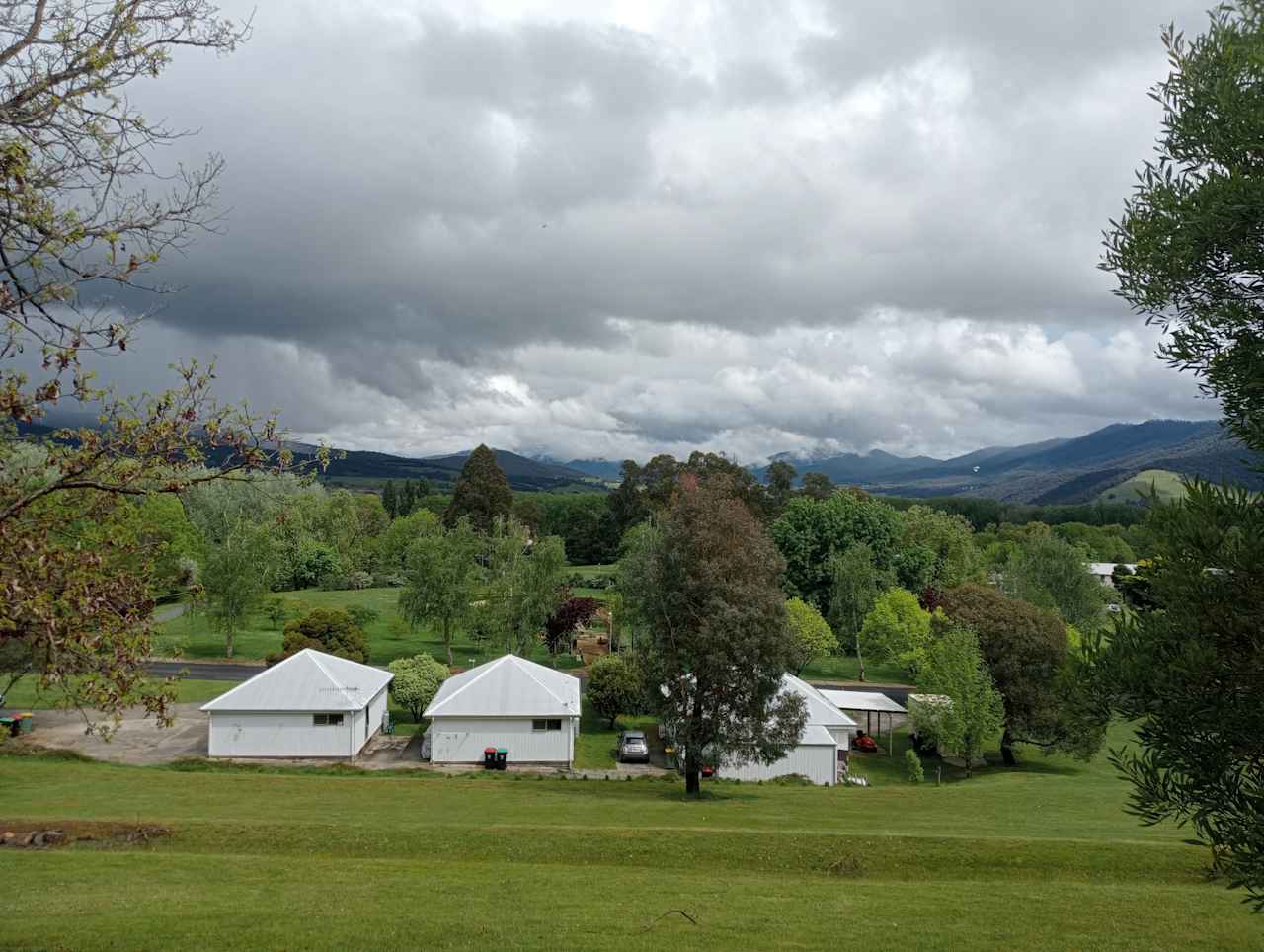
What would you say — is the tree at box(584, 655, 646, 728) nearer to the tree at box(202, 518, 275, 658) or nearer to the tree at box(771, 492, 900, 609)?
the tree at box(771, 492, 900, 609)

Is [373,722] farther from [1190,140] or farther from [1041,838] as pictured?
[1190,140]

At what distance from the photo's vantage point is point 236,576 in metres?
44.1

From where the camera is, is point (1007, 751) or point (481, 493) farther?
point (481, 493)

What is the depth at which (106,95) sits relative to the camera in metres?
6.05

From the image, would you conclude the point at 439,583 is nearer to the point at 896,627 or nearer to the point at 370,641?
the point at 370,641

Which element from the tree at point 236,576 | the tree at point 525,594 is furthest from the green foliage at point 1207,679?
the tree at point 236,576

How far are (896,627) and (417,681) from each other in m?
25.4

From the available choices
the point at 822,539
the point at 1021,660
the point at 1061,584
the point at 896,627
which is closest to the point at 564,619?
the point at 896,627

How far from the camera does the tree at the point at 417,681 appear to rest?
115 feet

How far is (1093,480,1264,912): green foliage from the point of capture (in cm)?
582

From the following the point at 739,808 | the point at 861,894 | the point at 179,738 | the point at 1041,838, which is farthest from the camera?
the point at 179,738

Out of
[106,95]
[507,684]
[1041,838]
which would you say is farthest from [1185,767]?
[507,684]

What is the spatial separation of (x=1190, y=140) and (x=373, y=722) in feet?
108

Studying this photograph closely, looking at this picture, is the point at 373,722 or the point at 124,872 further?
the point at 373,722
